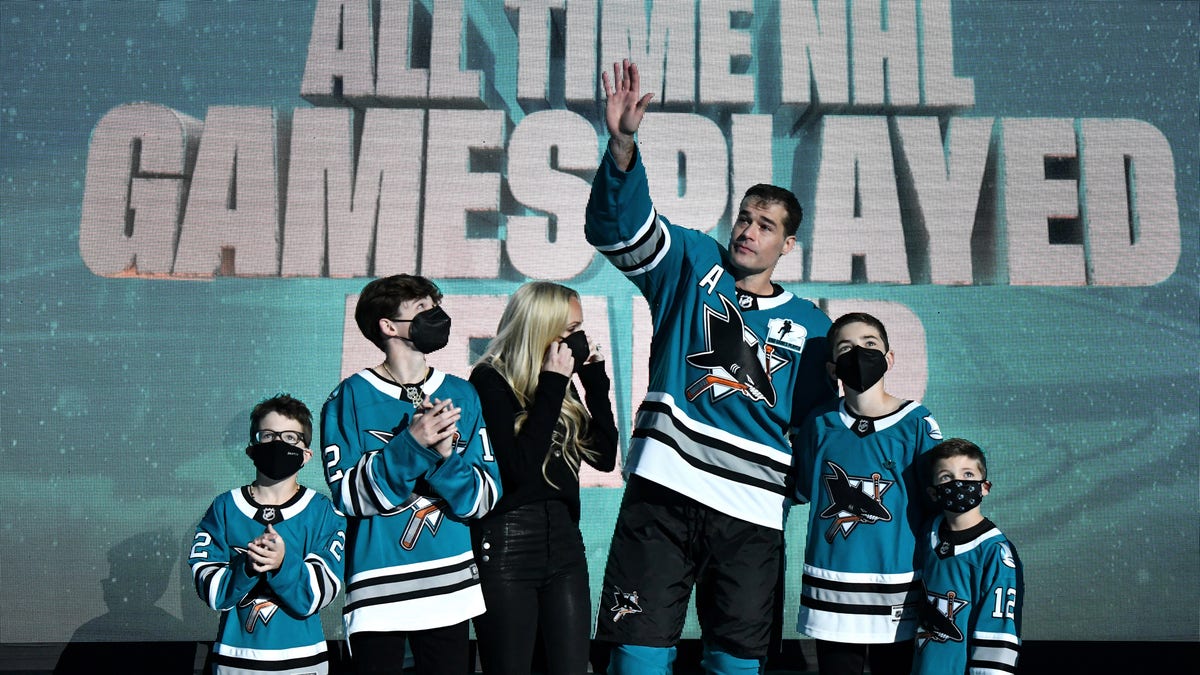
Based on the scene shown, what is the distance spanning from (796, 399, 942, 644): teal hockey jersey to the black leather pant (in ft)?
1.99

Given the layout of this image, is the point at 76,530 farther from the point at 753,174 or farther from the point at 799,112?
the point at 799,112

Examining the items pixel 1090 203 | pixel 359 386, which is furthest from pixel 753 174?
pixel 359 386

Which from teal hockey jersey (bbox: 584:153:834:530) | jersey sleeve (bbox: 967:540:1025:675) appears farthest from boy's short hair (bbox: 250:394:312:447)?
jersey sleeve (bbox: 967:540:1025:675)

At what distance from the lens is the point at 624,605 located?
2.18 metres

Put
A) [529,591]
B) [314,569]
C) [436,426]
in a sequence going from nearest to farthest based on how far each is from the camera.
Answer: [436,426] < [529,591] < [314,569]

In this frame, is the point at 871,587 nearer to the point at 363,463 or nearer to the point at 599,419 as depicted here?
the point at 599,419

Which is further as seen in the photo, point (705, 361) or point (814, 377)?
point (814, 377)

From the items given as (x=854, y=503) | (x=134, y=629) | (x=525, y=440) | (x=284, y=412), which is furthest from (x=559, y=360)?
(x=134, y=629)

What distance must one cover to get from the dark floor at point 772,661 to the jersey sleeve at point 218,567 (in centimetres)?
156

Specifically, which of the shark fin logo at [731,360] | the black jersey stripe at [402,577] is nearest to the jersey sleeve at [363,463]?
the black jersey stripe at [402,577]

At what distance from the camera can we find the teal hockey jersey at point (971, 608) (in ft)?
8.02

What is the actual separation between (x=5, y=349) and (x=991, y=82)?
3797 millimetres

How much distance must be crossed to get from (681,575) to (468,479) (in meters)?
0.48

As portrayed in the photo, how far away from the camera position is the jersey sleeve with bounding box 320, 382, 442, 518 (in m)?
2.11
